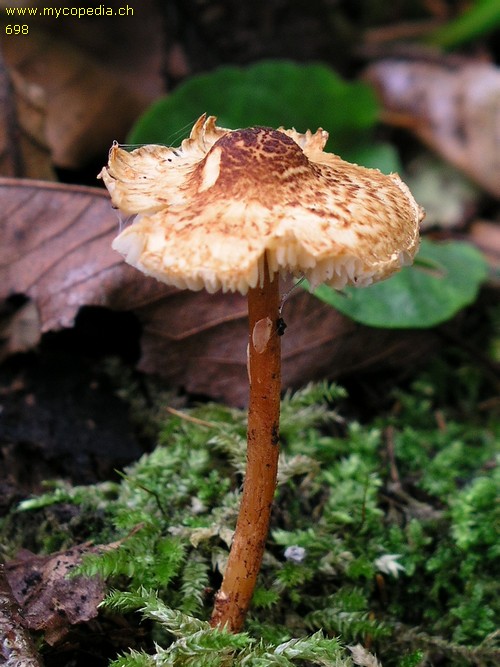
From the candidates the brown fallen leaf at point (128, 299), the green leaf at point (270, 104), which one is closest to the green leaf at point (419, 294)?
the brown fallen leaf at point (128, 299)

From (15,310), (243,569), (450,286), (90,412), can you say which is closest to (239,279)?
(243,569)

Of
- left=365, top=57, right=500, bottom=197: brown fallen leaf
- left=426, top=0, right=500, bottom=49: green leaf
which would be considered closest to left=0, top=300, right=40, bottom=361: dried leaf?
left=365, top=57, right=500, bottom=197: brown fallen leaf

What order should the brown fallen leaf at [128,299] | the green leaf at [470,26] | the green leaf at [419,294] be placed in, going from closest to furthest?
the brown fallen leaf at [128,299] → the green leaf at [419,294] → the green leaf at [470,26]

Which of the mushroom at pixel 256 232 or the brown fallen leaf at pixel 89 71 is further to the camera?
the brown fallen leaf at pixel 89 71

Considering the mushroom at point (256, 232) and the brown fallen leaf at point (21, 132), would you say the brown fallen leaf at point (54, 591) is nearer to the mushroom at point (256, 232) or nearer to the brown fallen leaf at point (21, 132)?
the mushroom at point (256, 232)

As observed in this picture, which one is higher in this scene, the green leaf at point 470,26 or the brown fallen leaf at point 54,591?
the green leaf at point 470,26

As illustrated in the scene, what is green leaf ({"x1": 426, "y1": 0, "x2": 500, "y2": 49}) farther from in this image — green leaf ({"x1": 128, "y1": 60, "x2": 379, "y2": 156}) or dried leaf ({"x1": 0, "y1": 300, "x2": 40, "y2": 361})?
dried leaf ({"x1": 0, "y1": 300, "x2": 40, "y2": 361})
